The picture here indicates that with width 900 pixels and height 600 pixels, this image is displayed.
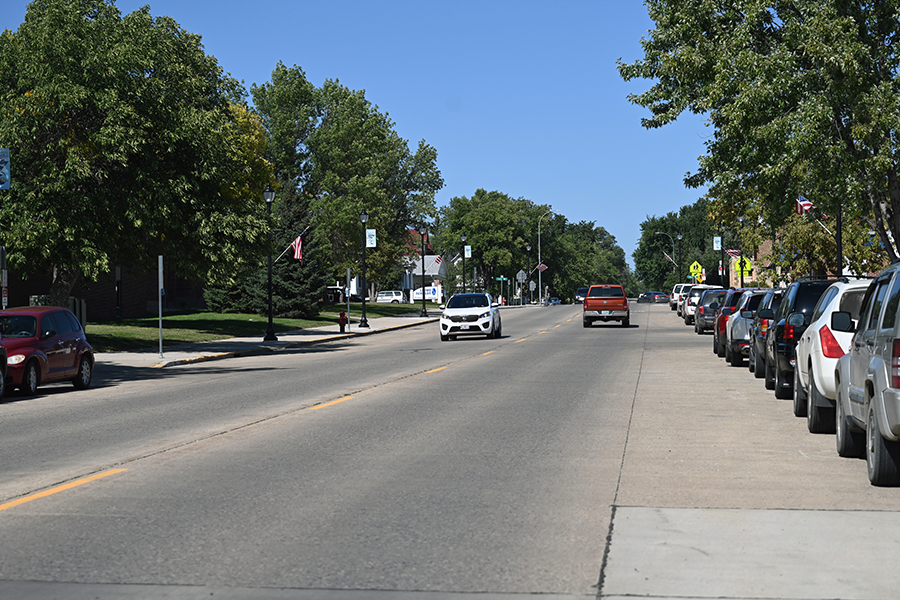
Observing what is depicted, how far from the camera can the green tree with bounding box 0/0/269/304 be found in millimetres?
29094

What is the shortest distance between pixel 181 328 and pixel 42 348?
2410 cm

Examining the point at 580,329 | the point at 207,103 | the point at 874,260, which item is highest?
the point at 207,103

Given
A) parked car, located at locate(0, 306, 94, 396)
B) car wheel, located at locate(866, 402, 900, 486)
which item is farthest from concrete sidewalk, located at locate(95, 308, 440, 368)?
car wheel, located at locate(866, 402, 900, 486)

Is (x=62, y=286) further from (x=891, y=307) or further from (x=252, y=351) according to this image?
(x=891, y=307)

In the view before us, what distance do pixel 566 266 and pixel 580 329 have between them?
103853 mm

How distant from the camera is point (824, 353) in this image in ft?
39.1

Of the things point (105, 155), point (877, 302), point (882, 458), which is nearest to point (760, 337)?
point (877, 302)

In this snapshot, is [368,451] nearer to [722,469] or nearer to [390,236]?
[722,469]

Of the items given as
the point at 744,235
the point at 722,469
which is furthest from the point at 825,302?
the point at 744,235

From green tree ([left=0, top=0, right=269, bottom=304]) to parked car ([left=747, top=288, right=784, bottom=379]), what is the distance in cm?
1790

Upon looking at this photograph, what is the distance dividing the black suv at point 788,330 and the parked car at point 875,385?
16.3ft

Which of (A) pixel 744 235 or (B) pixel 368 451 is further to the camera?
→ (A) pixel 744 235

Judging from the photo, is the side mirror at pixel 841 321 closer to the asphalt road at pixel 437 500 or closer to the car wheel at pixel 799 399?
the asphalt road at pixel 437 500

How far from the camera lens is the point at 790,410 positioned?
14945 mm
